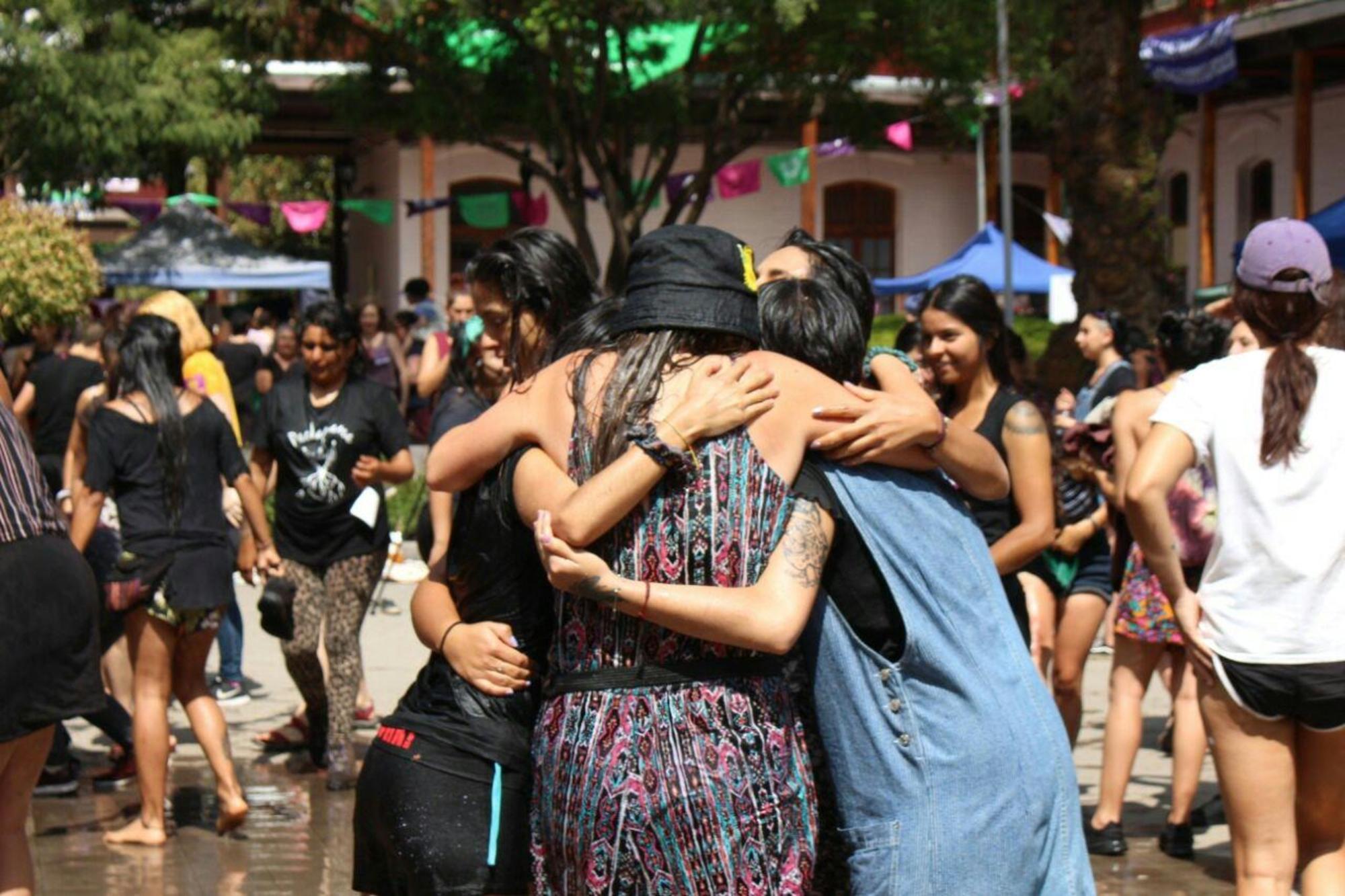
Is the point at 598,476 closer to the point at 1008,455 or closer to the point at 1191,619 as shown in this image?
the point at 1191,619

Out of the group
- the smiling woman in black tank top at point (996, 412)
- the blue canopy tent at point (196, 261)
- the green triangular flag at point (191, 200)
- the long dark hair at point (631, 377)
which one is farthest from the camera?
the green triangular flag at point (191, 200)

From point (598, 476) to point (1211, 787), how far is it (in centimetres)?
512

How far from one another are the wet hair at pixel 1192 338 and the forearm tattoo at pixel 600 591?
4.10 metres

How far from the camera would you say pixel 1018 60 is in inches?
644

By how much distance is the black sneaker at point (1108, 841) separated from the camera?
6.20 m

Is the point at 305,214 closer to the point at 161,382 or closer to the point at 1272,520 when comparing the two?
the point at 161,382

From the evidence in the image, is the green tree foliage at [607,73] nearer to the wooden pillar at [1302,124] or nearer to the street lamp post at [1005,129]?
the street lamp post at [1005,129]

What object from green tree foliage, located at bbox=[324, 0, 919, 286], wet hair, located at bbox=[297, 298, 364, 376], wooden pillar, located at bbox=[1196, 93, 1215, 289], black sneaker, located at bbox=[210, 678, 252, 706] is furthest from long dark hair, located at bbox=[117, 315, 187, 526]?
wooden pillar, located at bbox=[1196, 93, 1215, 289]

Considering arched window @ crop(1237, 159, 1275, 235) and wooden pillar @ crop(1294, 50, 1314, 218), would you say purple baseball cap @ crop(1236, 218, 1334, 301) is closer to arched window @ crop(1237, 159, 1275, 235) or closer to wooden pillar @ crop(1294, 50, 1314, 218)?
wooden pillar @ crop(1294, 50, 1314, 218)

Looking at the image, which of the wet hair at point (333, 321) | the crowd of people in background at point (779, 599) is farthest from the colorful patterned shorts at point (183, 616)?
the crowd of people in background at point (779, 599)

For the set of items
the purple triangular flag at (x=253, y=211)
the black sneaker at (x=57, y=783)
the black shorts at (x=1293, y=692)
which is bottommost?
the black sneaker at (x=57, y=783)

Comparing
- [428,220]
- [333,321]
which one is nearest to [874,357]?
[333,321]

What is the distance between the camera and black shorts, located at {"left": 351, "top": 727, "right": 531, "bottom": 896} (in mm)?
3275

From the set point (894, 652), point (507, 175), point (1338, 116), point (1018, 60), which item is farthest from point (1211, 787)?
point (507, 175)
